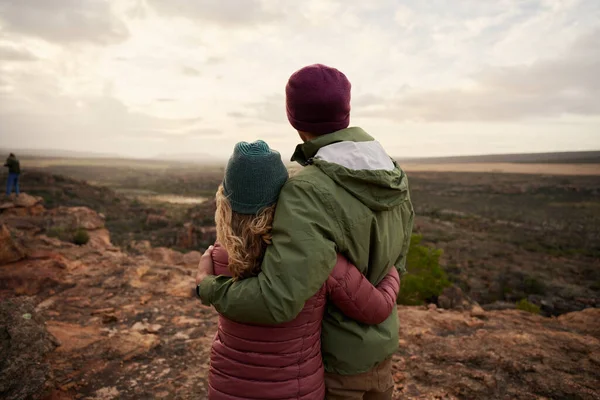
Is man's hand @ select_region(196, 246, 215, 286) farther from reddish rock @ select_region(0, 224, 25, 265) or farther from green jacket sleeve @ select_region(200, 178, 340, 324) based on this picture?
reddish rock @ select_region(0, 224, 25, 265)

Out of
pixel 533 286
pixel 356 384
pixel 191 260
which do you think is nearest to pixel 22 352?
pixel 356 384

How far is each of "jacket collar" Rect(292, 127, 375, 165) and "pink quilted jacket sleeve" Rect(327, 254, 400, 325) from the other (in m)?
0.44

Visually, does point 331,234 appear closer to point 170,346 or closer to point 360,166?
point 360,166

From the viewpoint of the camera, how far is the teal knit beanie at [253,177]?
4.25 feet

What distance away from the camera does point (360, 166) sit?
1.34 meters

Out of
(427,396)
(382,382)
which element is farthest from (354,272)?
(427,396)

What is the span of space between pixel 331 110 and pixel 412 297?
637cm

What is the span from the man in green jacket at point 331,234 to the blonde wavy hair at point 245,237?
0.20 ft

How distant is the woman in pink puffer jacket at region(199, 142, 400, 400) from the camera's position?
1336 millimetres

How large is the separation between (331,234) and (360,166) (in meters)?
0.27

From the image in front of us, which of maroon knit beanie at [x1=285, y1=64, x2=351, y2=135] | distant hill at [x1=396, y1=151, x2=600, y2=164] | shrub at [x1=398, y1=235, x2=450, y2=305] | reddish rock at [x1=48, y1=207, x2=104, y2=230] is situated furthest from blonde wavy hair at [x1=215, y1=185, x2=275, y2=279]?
distant hill at [x1=396, y1=151, x2=600, y2=164]

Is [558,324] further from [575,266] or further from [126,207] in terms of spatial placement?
[126,207]

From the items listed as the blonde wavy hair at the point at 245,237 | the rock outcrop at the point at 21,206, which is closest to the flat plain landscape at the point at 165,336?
the blonde wavy hair at the point at 245,237

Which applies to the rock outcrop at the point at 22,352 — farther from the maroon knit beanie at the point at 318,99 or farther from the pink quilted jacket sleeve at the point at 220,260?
the maroon knit beanie at the point at 318,99
